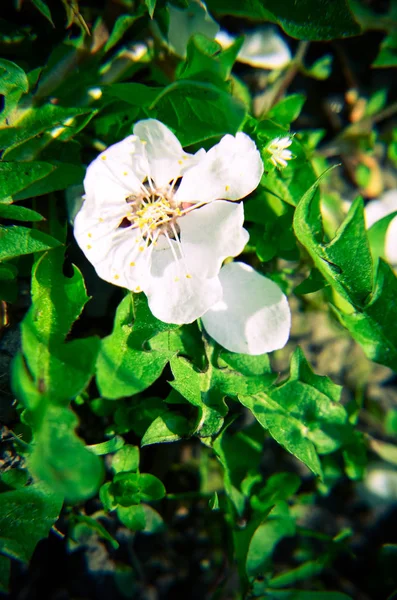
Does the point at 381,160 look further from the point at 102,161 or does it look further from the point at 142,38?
the point at 102,161

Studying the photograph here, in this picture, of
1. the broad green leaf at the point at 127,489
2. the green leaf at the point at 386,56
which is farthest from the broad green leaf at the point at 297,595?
the green leaf at the point at 386,56

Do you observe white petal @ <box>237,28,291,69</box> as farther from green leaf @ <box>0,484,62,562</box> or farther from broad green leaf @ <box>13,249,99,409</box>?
green leaf @ <box>0,484,62,562</box>

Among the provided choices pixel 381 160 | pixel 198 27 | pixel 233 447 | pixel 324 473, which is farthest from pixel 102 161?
pixel 381 160

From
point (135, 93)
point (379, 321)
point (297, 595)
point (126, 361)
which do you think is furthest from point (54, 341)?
point (297, 595)

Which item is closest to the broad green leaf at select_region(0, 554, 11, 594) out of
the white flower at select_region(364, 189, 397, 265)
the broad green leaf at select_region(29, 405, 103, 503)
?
the broad green leaf at select_region(29, 405, 103, 503)

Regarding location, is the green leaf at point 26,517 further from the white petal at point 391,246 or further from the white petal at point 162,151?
the white petal at point 391,246
